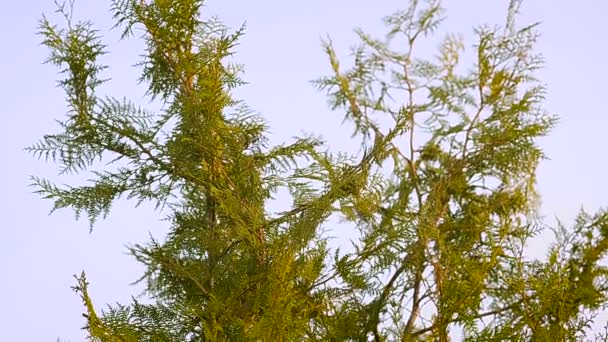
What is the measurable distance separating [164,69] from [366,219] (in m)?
1.44

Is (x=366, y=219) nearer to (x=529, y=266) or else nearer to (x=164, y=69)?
(x=529, y=266)

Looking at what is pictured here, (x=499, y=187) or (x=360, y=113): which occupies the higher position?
(x=360, y=113)

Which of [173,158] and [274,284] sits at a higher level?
[173,158]

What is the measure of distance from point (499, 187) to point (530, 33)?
1.18m

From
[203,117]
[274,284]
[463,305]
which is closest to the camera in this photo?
[274,284]

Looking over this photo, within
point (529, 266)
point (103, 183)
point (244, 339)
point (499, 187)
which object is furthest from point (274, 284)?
point (499, 187)

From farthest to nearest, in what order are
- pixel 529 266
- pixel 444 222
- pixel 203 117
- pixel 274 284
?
pixel 444 222 < pixel 529 266 < pixel 203 117 < pixel 274 284

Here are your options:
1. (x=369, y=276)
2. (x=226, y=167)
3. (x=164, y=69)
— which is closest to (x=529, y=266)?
(x=369, y=276)

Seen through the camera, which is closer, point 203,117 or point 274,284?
point 274,284

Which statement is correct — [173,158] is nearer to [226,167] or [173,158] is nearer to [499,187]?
[226,167]

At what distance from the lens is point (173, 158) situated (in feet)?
16.9

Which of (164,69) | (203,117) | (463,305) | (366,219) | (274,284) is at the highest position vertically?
(164,69)

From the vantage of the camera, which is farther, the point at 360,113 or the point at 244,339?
the point at 360,113

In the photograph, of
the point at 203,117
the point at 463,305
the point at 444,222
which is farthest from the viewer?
the point at 444,222
